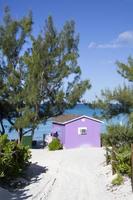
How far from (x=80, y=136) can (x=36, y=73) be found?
721 centimetres

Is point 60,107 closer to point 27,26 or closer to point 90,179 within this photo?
point 27,26

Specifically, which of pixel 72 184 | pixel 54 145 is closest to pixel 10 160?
pixel 72 184

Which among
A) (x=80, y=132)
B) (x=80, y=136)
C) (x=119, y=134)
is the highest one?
(x=80, y=132)

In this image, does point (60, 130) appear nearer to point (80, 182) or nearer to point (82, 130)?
point (82, 130)

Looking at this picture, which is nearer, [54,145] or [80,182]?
[80,182]

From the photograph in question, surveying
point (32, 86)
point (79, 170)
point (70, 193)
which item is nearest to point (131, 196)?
point (70, 193)

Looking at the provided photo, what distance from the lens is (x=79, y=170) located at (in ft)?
63.3

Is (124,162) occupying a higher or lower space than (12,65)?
lower

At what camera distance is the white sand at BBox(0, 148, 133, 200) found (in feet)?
43.8

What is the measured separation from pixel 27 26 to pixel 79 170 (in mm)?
18973

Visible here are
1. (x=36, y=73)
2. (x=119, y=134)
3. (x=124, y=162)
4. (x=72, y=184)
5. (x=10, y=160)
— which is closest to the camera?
(x=124, y=162)

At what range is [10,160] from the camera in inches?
624

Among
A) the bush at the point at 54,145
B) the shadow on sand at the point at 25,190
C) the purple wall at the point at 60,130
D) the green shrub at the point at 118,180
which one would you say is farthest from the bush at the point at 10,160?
the purple wall at the point at 60,130

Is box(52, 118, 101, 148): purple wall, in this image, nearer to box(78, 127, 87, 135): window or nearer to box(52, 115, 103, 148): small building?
box(52, 115, 103, 148): small building
